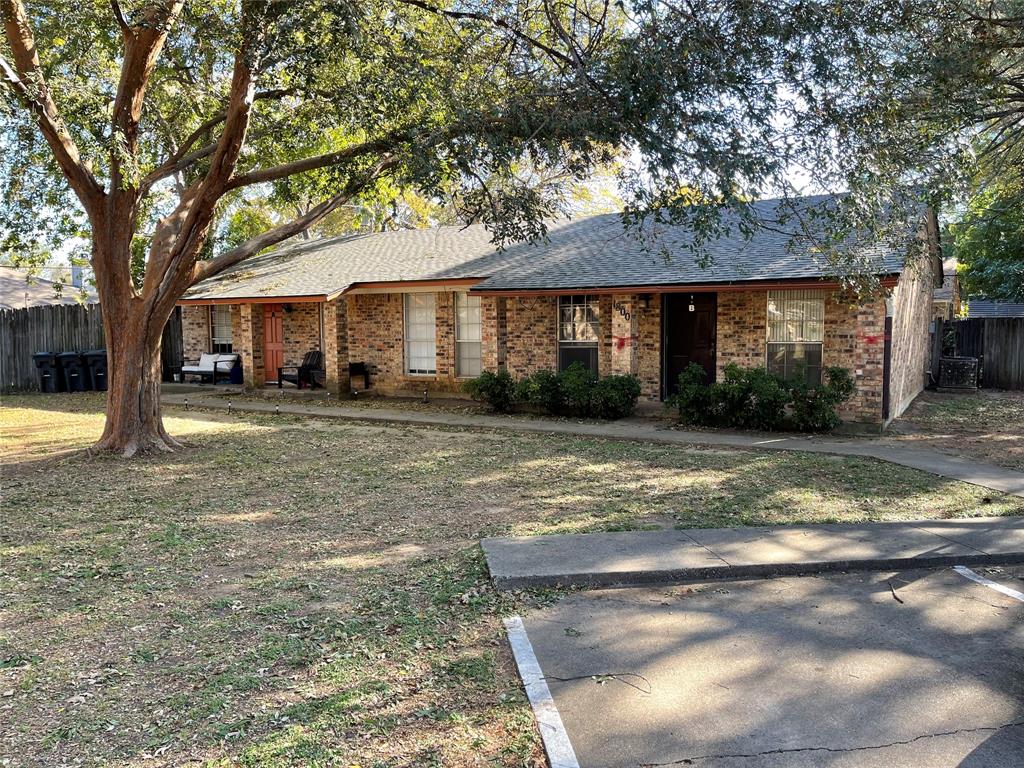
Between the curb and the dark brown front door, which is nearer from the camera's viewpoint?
the curb

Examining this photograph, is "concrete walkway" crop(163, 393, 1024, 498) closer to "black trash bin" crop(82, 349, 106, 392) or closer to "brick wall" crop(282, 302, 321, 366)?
"brick wall" crop(282, 302, 321, 366)

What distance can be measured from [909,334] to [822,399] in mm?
5307

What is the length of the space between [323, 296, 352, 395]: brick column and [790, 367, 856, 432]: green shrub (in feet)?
34.8

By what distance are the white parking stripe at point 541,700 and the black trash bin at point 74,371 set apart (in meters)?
20.1

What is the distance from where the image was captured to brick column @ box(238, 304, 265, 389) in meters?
20.3

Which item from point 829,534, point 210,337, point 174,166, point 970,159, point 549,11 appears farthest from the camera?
point 210,337

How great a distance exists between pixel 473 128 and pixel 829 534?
529 cm

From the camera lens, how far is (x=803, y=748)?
3.55 meters

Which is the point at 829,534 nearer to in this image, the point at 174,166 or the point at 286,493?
the point at 286,493

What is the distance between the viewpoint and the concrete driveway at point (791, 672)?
3.56 meters

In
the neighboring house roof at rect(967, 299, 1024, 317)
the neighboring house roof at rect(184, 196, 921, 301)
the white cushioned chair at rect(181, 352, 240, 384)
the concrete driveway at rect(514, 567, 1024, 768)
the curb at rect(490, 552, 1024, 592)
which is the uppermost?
the neighboring house roof at rect(184, 196, 921, 301)

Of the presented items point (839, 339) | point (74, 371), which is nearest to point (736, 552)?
point (839, 339)

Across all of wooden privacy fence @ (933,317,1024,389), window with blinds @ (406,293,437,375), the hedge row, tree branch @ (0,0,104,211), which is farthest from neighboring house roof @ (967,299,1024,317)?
tree branch @ (0,0,104,211)

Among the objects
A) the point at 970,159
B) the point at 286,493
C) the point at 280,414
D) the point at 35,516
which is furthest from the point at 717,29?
the point at 280,414
